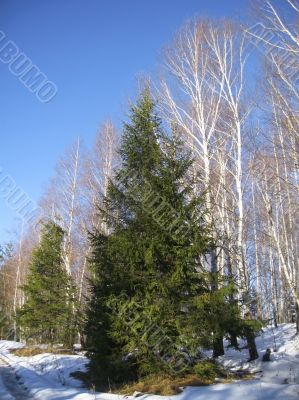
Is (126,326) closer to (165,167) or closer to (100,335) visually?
(100,335)

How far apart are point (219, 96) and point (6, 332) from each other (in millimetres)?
34830

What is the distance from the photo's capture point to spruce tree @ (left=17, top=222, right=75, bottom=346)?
757 inches

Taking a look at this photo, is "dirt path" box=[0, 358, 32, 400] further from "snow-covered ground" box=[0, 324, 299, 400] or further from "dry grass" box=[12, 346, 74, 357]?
"dry grass" box=[12, 346, 74, 357]

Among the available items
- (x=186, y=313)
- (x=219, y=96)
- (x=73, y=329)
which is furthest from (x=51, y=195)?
(x=186, y=313)

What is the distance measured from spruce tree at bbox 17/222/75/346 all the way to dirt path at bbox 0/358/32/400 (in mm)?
4638

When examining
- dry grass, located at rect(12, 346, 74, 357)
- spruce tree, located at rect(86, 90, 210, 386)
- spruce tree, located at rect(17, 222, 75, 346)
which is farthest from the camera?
spruce tree, located at rect(17, 222, 75, 346)

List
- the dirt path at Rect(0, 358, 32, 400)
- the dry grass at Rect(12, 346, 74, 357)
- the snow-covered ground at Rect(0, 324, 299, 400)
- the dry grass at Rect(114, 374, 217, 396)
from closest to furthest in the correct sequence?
the snow-covered ground at Rect(0, 324, 299, 400), the dry grass at Rect(114, 374, 217, 396), the dirt path at Rect(0, 358, 32, 400), the dry grass at Rect(12, 346, 74, 357)

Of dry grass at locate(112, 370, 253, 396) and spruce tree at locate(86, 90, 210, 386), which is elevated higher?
spruce tree at locate(86, 90, 210, 386)

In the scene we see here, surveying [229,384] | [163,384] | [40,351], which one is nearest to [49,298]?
[40,351]

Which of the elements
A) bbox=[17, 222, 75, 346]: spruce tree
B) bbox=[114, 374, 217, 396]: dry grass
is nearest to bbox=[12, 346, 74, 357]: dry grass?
bbox=[17, 222, 75, 346]: spruce tree

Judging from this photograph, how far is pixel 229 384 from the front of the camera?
793 cm

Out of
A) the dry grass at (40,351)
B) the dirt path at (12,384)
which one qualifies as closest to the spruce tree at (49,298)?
the dry grass at (40,351)

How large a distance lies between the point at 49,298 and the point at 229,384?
45.1ft

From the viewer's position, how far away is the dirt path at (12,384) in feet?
29.4
